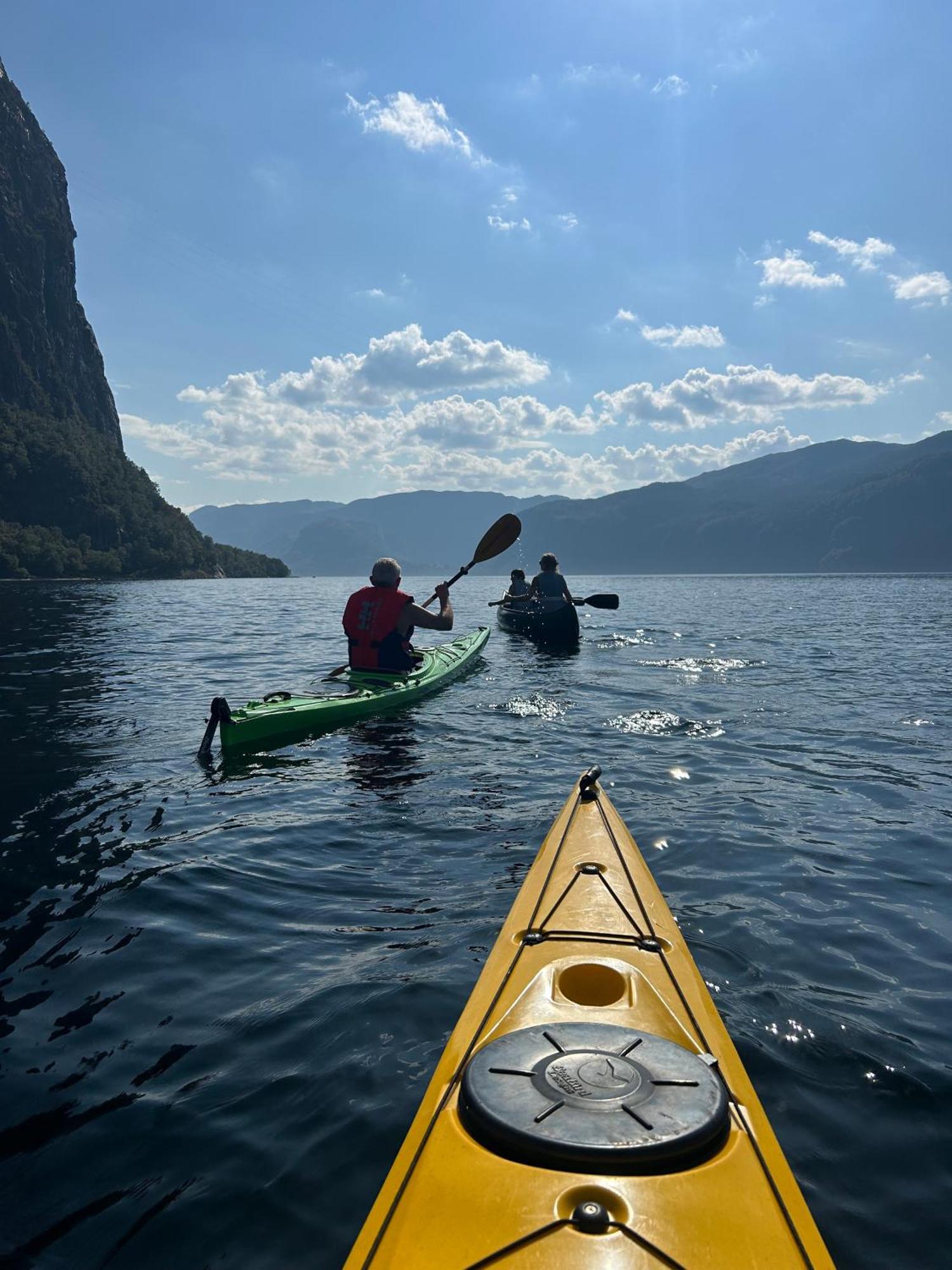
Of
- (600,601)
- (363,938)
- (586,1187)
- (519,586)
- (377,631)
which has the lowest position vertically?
(363,938)

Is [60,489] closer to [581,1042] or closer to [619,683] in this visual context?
[619,683]

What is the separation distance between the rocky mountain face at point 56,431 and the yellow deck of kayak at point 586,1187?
272 ft

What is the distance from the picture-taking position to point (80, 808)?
644cm

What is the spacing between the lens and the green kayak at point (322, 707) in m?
8.16

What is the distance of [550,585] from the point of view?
701 inches

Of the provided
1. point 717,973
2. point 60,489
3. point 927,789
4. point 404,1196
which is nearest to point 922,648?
point 927,789

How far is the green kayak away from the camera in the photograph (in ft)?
26.8

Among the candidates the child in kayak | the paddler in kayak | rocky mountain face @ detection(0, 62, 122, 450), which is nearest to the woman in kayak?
the child in kayak

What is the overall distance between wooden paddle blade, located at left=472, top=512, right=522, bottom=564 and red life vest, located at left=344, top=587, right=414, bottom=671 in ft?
14.9

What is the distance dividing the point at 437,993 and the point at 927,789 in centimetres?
561

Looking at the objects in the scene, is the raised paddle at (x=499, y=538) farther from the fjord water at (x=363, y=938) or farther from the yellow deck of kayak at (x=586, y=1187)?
the yellow deck of kayak at (x=586, y=1187)

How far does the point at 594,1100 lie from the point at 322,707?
7.16m

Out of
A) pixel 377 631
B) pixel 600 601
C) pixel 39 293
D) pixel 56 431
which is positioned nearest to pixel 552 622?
pixel 600 601

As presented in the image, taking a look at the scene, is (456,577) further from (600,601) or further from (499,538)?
(600,601)
